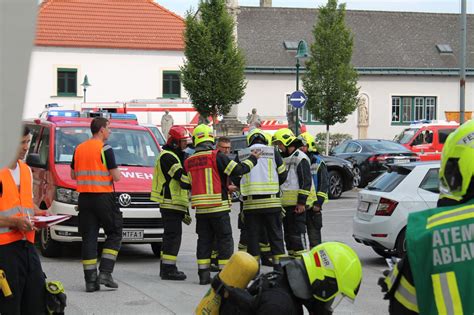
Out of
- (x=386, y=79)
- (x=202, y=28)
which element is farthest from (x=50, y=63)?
(x=386, y=79)

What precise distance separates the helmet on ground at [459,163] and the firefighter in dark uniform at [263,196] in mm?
8548

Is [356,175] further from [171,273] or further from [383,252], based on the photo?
[171,273]

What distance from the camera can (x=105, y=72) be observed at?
5656cm

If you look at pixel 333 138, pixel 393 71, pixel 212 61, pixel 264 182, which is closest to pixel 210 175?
pixel 264 182

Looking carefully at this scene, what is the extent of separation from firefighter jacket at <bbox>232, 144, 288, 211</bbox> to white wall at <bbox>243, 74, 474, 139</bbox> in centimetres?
4467

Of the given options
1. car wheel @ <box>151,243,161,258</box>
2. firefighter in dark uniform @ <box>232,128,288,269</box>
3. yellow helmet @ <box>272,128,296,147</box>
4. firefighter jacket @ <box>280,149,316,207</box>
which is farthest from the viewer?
car wheel @ <box>151,243,161,258</box>

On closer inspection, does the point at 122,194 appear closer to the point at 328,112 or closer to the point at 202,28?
the point at 202,28

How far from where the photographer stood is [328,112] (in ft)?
152

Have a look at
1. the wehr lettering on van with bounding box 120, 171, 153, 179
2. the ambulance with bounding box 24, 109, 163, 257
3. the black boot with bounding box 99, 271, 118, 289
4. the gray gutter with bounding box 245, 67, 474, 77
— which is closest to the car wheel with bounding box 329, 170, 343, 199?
the ambulance with bounding box 24, 109, 163, 257

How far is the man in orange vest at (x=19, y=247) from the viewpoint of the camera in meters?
6.43

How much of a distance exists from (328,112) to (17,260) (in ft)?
132

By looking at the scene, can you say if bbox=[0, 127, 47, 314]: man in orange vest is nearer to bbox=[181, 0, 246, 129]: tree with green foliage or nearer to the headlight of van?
the headlight of van

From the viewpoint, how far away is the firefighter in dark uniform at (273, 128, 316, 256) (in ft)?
41.9

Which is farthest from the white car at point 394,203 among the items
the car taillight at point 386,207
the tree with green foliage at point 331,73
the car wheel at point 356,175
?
the tree with green foliage at point 331,73
